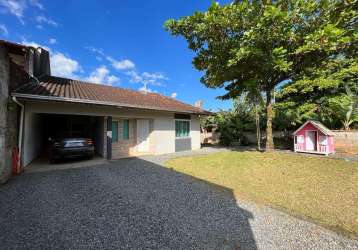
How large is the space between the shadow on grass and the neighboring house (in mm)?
3082

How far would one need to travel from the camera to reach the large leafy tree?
7062 mm

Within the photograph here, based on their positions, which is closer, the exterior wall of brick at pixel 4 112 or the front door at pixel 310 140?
the exterior wall of brick at pixel 4 112

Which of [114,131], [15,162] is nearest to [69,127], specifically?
[114,131]

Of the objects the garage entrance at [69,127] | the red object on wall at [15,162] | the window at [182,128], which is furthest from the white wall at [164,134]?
the red object on wall at [15,162]

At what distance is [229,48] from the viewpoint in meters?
8.70

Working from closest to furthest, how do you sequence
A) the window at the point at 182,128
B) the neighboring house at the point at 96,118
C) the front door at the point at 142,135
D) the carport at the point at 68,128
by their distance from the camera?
the neighboring house at the point at 96,118 → the carport at the point at 68,128 → the front door at the point at 142,135 → the window at the point at 182,128

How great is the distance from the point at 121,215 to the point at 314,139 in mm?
11966

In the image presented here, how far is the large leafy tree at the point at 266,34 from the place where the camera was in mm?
7062

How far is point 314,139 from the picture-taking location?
10.8 meters

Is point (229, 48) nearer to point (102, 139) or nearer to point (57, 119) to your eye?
point (102, 139)

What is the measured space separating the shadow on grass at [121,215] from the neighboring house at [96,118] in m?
3.08

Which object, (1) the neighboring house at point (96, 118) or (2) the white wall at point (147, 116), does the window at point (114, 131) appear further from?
(2) the white wall at point (147, 116)

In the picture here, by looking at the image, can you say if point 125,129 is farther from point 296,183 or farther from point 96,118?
point 296,183

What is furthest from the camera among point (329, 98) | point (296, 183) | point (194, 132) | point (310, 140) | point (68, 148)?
point (194, 132)
